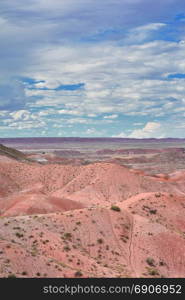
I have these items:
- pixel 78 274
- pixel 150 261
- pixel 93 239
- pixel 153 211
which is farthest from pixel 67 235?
pixel 153 211

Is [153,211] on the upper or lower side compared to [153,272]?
upper

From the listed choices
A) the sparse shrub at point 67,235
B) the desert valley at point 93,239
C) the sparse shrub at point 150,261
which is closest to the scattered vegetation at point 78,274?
the desert valley at point 93,239

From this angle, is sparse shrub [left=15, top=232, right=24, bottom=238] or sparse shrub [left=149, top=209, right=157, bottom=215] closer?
sparse shrub [left=15, top=232, right=24, bottom=238]

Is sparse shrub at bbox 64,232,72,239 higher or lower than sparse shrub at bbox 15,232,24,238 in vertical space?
lower

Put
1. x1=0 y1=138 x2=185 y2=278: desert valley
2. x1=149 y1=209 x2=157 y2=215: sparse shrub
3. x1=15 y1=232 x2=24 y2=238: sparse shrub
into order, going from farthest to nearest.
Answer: x1=149 y1=209 x2=157 y2=215: sparse shrub → x1=15 y1=232 x2=24 y2=238: sparse shrub → x1=0 y1=138 x2=185 y2=278: desert valley

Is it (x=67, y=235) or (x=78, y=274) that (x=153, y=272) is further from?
(x=78, y=274)

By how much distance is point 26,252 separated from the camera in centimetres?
2862

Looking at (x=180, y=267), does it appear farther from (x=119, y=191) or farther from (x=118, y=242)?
(x=119, y=191)

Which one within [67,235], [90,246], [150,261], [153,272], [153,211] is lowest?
[153,272]

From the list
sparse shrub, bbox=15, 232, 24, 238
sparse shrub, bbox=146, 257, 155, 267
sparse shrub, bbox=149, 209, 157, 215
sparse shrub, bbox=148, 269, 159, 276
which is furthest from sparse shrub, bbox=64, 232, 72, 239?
sparse shrub, bbox=149, 209, 157, 215

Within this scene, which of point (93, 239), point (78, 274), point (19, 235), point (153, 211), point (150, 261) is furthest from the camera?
point (153, 211)

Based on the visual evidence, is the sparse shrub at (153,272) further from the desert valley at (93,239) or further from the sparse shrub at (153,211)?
the sparse shrub at (153,211)

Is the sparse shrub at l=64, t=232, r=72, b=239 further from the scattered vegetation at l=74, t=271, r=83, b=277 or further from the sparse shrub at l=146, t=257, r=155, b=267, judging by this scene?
the scattered vegetation at l=74, t=271, r=83, b=277

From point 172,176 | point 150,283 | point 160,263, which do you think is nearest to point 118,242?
point 160,263
